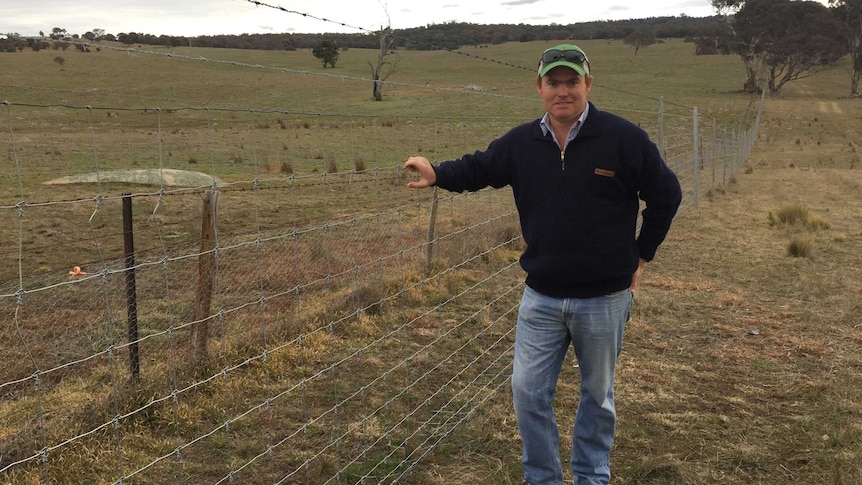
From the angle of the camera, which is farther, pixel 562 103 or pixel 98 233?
pixel 98 233

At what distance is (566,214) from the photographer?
2801 millimetres

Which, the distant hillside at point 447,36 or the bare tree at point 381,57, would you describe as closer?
the bare tree at point 381,57

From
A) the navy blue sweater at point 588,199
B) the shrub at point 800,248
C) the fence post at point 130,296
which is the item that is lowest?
the shrub at point 800,248

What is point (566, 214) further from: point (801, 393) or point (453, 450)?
point (801, 393)

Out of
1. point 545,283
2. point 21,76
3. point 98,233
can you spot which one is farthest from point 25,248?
point 545,283

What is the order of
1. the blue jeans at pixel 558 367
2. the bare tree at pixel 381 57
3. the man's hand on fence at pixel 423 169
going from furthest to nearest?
the bare tree at pixel 381 57 → the man's hand on fence at pixel 423 169 → the blue jeans at pixel 558 367

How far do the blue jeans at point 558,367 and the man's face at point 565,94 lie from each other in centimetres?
73

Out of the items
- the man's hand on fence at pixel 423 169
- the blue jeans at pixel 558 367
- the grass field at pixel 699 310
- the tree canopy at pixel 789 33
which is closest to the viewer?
the blue jeans at pixel 558 367

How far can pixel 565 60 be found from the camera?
2768 mm

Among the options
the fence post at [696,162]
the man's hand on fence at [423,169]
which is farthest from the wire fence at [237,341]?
the fence post at [696,162]

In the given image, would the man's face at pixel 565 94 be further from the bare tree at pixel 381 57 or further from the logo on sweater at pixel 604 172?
the bare tree at pixel 381 57

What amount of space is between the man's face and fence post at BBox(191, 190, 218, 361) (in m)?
2.46

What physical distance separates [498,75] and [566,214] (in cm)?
5465

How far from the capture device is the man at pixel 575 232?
Answer: 278cm
